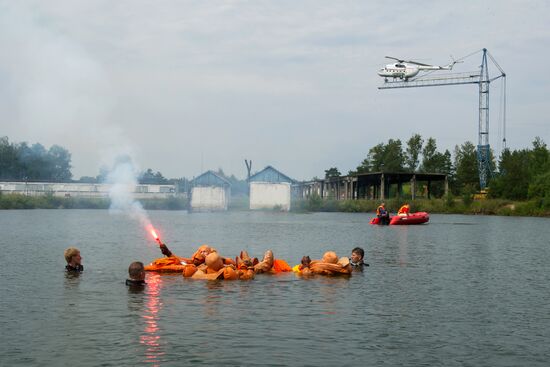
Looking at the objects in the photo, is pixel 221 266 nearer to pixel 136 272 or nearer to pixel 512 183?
pixel 136 272

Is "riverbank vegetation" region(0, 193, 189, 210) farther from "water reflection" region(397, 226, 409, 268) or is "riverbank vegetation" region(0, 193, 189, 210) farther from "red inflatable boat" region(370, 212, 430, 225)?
"water reflection" region(397, 226, 409, 268)

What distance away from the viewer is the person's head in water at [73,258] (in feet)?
95.8

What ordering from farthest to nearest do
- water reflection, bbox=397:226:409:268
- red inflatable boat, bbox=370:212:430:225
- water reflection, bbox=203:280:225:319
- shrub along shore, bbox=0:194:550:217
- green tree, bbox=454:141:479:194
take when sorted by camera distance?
1. green tree, bbox=454:141:479:194
2. shrub along shore, bbox=0:194:550:217
3. red inflatable boat, bbox=370:212:430:225
4. water reflection, bbox=397:226:409:268
5. water reflection, bbox=203:280:225:319

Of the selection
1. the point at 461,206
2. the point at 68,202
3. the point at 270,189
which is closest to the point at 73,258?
the point at 270,189

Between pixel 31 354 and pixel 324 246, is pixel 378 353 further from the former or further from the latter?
pixel 324 246

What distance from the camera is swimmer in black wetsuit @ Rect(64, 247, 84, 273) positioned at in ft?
95.8

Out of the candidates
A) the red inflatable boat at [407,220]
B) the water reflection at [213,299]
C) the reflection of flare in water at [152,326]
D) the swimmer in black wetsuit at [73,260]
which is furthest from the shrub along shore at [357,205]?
the reflection of flare in water at [152,326]

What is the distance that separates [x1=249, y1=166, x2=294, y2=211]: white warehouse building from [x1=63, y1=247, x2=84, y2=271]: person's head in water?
10241 cm

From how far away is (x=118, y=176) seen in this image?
37156 mm

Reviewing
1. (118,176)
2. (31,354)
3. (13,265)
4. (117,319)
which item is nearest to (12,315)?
(117,319)

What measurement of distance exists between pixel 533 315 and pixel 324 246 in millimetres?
27805

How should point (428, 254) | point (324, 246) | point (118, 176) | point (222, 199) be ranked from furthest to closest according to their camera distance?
point (222, 199), point (324, 246), point (428, 254), point (118, 176)

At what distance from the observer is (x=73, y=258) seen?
96.9ft

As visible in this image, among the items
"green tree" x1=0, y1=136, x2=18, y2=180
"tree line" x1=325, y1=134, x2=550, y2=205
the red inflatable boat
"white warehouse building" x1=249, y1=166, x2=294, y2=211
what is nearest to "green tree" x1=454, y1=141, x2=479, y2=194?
"tree line" x1=325, y1=134, x2=550, y2=205
